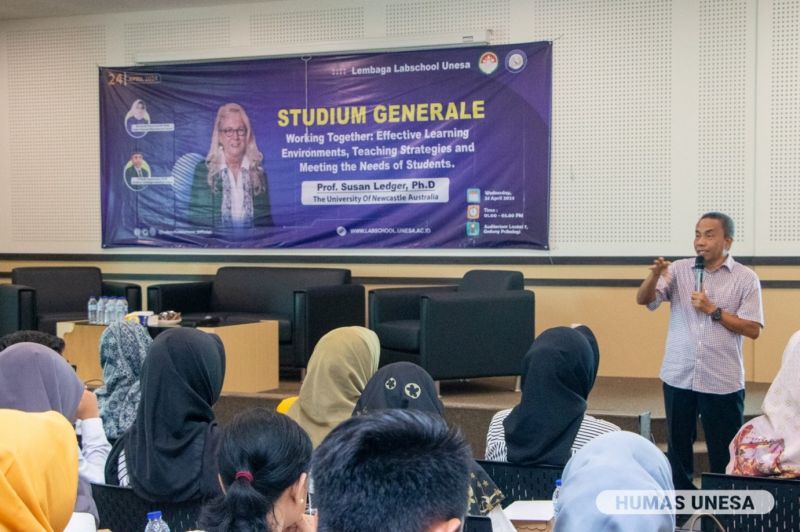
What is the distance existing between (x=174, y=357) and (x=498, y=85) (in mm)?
5021

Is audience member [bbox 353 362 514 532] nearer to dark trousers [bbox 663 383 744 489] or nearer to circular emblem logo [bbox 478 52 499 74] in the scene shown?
dark trousers [bbox 663 383 744 489]

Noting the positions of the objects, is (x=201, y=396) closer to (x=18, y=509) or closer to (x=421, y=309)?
(x=18, y=509)

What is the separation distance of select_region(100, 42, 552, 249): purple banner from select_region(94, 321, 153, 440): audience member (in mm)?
3866

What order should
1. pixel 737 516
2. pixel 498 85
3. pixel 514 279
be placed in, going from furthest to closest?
pixel 498 85, pixel 514 279, pixel 737 516

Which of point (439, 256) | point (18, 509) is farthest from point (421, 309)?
point (18, 509)

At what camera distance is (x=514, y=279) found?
7.12 meters

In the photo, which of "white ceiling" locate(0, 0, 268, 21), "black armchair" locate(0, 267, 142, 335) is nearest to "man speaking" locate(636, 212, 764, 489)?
"black armchair" locate(0, 267, 142, 335)

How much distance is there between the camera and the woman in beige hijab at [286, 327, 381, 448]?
11.9 feet

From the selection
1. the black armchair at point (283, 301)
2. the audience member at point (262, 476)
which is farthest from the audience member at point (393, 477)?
the black armchair at point (283, 301)

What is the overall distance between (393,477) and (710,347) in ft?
13.4

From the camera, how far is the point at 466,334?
21.9 ft

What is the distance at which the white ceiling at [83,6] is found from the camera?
8.40 metres

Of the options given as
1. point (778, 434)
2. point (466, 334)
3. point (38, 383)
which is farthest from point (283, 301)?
point (778, 434)

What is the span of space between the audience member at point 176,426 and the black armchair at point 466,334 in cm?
341
